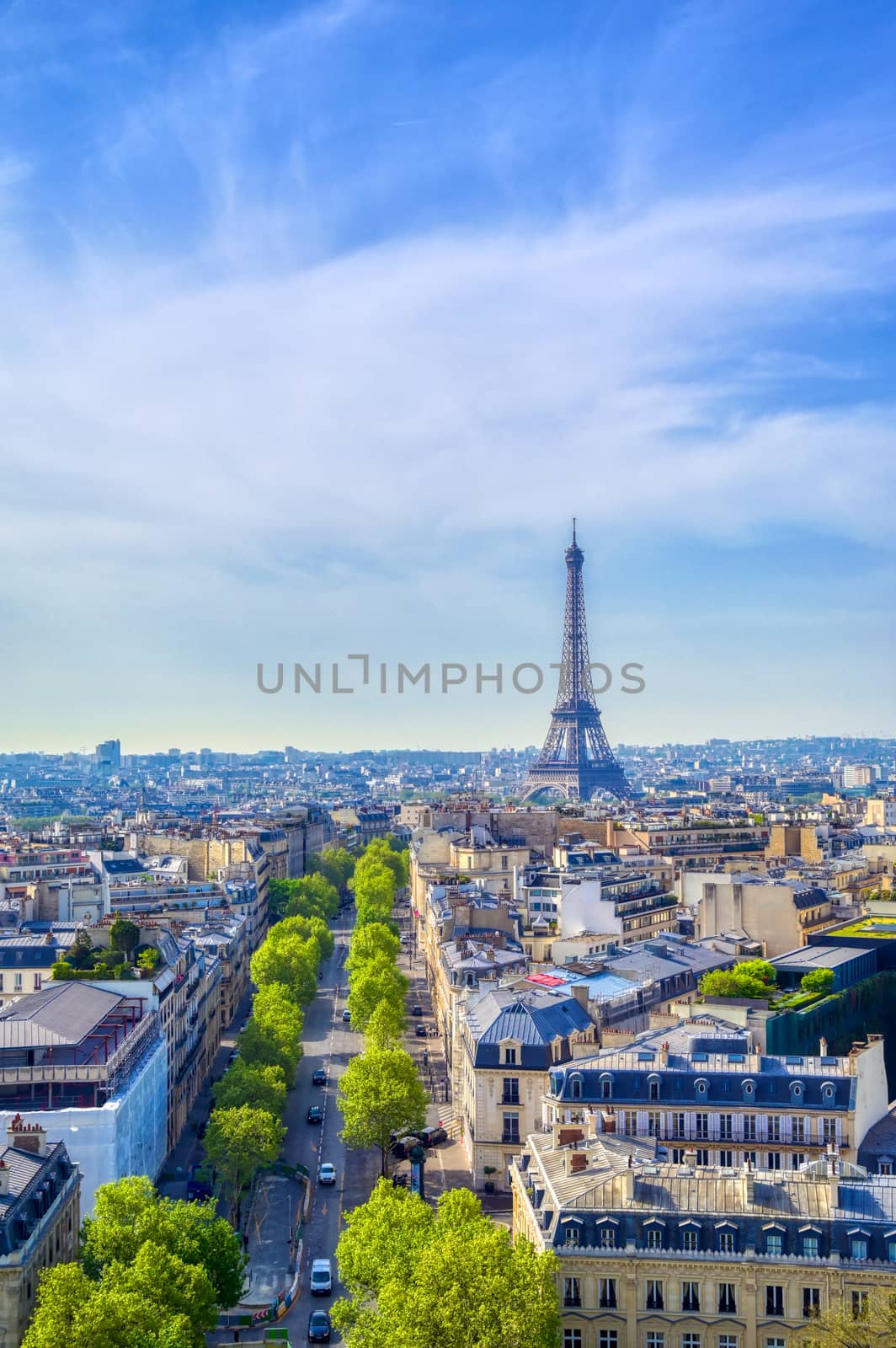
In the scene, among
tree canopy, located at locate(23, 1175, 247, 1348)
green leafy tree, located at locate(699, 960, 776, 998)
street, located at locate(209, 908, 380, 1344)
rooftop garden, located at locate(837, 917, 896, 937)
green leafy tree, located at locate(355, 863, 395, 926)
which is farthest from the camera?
green leafy tree, located at locate(355, 863, 395, 926)

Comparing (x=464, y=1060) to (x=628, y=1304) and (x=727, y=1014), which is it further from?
(x=628, y=1304)

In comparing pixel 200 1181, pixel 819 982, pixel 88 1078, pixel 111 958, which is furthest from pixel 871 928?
pixel 88 1078

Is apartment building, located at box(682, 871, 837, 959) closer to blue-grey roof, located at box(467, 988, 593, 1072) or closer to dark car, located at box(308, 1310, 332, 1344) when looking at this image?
blue-grey roof, located at box(467, 988, 593, 1072)

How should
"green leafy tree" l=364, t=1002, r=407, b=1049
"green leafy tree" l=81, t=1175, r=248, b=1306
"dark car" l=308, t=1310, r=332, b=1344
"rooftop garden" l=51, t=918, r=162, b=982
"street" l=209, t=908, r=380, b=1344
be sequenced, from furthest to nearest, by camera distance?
1. "green leafy tree" l=364, t=1002, r=407, b=1049
2. "rooftop garden" l=51, t=918, r=162, b=982
3. "street" l=209, t=908, r=380, b=1344
4. "dark car" l=308, t=1310, r=332, b=1344
5. "green leafy tree" l=81, t=1175, r=248, b=1306

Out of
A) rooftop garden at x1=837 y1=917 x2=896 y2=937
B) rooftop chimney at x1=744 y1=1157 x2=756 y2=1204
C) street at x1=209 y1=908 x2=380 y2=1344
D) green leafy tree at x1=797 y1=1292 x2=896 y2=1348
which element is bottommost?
street at x1=209 y1=908 x2=380 y2=1344

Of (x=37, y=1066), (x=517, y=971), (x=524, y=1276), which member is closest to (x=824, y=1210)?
(x=524, y=1276)

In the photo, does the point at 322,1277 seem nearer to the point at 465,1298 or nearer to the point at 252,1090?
the point at 252,1090

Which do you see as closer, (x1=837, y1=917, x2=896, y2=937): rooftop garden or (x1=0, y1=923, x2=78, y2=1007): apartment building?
(x1=0, y1=923, x2=78, y2=1007): apartment building

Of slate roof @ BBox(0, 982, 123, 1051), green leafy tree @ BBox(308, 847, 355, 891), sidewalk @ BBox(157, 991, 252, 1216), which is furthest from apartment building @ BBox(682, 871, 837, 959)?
green leafy tree @ BBox(308, 847, 355, 891)
